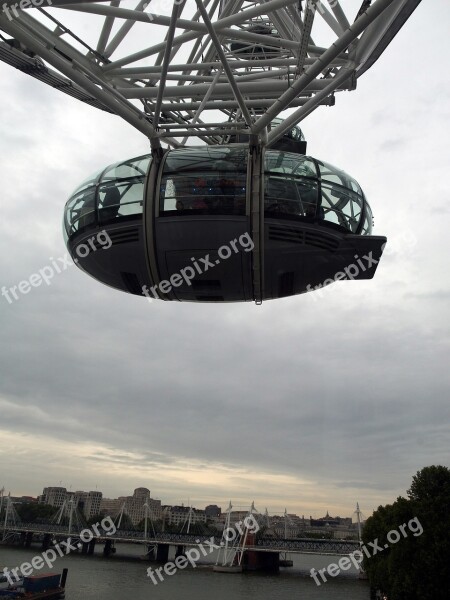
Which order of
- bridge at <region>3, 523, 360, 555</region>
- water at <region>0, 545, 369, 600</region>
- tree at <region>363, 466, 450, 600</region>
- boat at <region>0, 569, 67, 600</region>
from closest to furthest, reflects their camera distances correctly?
tree at <region>363, 466, 450, 600</region> → boat at <region>0, 569, 67, 600</region> → water at <region>0, 545, 369, 600</region> → bridge at <region>3, 523, 360, 555</region>

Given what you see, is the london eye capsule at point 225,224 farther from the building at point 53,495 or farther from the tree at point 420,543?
the building at point 53,495

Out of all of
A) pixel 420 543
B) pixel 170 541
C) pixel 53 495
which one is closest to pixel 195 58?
pixel 420 543

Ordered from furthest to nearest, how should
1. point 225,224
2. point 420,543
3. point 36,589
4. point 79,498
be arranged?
point 79,498 < point 36,589 < point 420,543 < point 225,224

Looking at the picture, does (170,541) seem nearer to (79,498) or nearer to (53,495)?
(79,498)

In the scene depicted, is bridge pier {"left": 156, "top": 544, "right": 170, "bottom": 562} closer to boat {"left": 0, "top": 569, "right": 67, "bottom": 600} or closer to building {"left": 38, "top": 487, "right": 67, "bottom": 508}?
boat {"left": 0, "top": 569, "right": 67, "bottom": 600}

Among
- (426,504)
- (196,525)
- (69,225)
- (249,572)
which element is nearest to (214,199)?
(69,225)

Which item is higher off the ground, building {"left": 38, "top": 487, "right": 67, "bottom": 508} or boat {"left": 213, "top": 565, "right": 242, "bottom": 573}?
building {"left": 38, "top": 487, "right": 67, "bottom": 508}

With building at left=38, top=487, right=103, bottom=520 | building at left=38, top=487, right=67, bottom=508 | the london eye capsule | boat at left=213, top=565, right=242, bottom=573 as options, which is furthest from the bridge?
building at left=38, top=487, right=67, bottom=508
